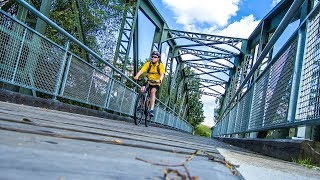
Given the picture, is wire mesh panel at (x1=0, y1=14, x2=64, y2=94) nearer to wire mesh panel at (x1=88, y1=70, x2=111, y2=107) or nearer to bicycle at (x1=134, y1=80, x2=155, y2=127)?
wire mesh panel at (x1=88, y1=70, x2=111, y2=107)

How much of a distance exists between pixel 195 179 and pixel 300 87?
2608mm

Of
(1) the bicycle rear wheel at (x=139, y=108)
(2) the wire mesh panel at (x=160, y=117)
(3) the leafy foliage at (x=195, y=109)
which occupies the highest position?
(3) the leafy foliage at (x=195, y=109)

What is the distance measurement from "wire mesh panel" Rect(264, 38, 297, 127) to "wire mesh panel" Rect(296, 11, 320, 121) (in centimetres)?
27

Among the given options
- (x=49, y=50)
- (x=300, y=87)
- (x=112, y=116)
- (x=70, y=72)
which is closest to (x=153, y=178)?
(x=300, y=87)

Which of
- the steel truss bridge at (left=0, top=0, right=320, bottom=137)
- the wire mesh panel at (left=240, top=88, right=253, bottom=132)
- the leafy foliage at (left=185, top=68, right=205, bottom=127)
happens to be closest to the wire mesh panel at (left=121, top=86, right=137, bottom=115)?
the steel truss bridge at (left=0, top=0, right=320, bottom=137)

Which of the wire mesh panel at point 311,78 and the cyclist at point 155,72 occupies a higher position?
the cyclist at point 155,72

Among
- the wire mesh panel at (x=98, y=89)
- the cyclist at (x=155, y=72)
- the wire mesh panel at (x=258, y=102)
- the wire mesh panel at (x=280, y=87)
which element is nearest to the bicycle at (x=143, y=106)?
the cyclist at (x=155, y=72)

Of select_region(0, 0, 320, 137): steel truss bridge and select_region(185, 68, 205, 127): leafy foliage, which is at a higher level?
select_region(185, 68, 205, 127): leafy foliage

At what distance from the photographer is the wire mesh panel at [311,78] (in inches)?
107

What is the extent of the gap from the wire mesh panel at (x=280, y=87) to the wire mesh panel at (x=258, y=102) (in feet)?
0.65

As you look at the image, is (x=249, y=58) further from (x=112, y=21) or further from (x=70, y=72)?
(x=70, y=72)

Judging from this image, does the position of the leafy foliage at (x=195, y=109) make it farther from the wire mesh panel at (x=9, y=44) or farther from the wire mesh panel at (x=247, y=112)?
the wire mesh panel at (x=9, y=44)

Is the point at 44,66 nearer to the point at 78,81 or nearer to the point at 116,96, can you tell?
the point at 78,81

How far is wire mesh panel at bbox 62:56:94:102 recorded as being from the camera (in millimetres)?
6240
